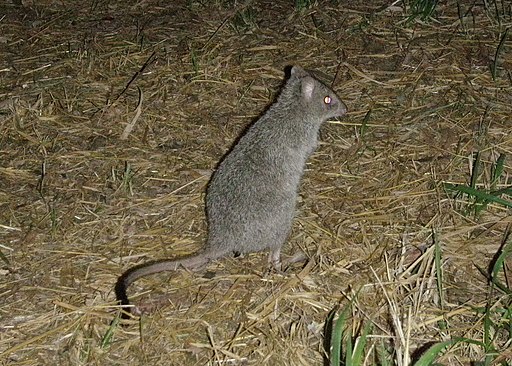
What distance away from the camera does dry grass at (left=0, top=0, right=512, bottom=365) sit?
3.42 meters

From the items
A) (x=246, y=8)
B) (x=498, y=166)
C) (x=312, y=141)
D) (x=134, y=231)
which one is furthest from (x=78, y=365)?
(x=246, y=8)

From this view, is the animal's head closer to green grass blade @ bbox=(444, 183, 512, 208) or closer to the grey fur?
the grey fur

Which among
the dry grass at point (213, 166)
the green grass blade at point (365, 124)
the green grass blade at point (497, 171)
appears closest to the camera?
the dry grass at point (213, 166)

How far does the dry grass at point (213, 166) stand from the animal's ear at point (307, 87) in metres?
0.59

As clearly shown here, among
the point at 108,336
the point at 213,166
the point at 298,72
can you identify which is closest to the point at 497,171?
the point at 298,72

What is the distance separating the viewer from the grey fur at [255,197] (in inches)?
146

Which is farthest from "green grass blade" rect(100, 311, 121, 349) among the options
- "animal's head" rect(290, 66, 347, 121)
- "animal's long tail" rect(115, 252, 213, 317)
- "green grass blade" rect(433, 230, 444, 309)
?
"animal's head" rect(290, 66, 347, 121)

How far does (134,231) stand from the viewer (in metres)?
4.11

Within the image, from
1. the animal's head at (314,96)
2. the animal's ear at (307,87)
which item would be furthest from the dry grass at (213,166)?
the animal's ear at (307,87)

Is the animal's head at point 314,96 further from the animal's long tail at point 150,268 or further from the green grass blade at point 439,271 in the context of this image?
the green grass blade at point 439,271

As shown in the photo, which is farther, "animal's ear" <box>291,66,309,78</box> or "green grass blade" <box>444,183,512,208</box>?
"animal's ear" <box>291,66,309,78</box>

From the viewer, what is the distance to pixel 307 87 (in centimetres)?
412

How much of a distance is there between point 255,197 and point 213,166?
969 millimetres

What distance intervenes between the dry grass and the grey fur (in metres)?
0.16
